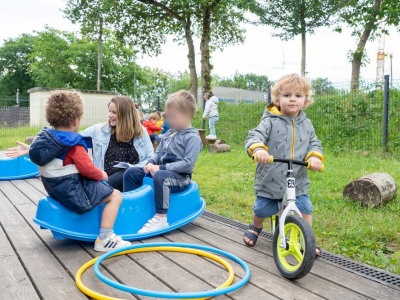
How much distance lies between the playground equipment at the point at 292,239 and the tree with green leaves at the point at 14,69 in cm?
5170

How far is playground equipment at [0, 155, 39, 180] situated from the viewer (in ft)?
19.2

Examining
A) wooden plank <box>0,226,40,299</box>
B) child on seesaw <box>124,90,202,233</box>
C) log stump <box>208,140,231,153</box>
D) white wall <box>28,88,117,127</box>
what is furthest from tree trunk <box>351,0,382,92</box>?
wooden plank <box>0,226,40,299</box>

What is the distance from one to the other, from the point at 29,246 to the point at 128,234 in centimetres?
72

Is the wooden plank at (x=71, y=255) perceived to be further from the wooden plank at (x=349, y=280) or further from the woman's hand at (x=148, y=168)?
the wooden plank at (x=349, y=280)

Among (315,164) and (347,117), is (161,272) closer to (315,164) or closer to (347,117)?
(315,164)

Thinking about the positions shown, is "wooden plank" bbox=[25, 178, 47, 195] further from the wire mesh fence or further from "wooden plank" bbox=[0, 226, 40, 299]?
the wire mesh fence

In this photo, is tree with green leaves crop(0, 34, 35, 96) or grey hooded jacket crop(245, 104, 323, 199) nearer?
grey hooded jacket crop(245, 104, 323, 199)

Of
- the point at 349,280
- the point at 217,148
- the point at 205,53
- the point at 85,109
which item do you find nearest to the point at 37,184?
the point at 349,280

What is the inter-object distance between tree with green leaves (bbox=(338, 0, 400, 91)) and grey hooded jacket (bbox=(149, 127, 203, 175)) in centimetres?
1211

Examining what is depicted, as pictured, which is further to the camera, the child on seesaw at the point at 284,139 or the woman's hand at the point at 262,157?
the child on seesaw at the point at 284,139

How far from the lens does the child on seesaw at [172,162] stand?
10.4 ft

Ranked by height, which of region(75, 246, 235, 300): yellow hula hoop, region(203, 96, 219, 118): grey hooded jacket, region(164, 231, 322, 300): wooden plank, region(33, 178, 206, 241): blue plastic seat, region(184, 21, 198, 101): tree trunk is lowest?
region(164, 231, 322, 300): wooden plank

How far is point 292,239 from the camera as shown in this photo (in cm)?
244

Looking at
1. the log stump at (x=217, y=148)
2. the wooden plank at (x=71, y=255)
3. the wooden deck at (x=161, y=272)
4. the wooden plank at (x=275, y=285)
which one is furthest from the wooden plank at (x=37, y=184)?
the log stump at (x=217, y=148)
